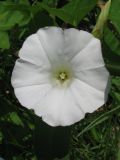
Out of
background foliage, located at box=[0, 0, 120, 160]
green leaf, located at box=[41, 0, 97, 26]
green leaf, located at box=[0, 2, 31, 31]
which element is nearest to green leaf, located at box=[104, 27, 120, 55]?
background foliage, located at box=[0, 0, 120, 160]

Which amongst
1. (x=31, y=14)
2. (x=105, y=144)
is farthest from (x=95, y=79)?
(x=105, y=144)

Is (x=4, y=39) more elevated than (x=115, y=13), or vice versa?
(x=115, y=13)

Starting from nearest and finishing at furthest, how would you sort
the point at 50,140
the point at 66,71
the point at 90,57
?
the point at 90,57 < the point at 66,71 < the point at 50,140

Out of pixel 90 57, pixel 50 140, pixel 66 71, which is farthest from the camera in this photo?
pixel 50 140

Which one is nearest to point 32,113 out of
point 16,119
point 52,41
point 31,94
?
point 16,119

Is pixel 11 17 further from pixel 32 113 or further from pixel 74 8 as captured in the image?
pixel 32 113

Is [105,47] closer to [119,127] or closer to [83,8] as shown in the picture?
[83,8]
